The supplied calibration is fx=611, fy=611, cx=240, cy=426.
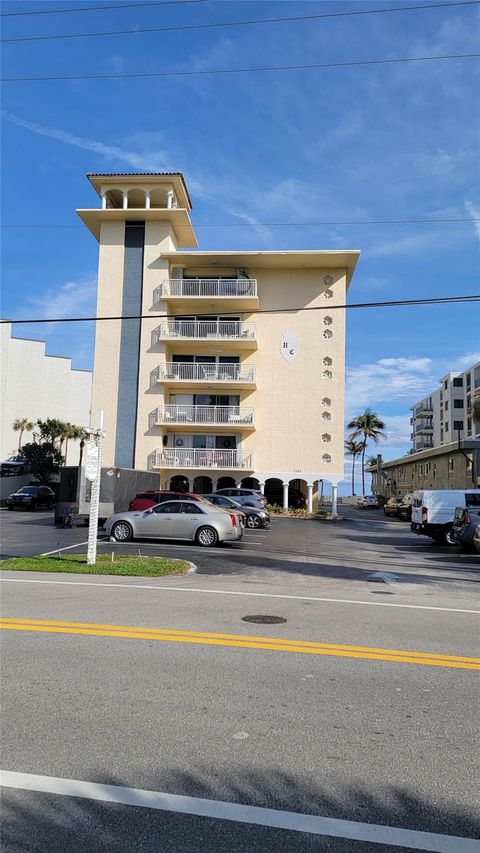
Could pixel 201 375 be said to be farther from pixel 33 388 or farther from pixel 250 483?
pixel 33 388

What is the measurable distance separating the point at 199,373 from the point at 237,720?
3302 centimetres

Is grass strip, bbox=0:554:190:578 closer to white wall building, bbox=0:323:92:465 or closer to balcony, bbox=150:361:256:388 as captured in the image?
balcony, bbox=150:361:256:388

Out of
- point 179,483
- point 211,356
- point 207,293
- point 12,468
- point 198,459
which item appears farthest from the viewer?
point 12,468

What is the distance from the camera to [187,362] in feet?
124

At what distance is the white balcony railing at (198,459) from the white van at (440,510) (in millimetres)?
15406

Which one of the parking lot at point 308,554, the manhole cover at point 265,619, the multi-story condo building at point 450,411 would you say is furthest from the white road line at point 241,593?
the multi-story condo building at point 450,411

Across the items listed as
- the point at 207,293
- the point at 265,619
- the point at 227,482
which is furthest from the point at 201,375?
the point at 265,619

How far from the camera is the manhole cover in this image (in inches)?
319

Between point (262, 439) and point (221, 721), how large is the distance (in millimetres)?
32878

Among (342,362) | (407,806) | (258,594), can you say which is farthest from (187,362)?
(407,806)

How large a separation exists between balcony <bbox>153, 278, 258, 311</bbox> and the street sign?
23867 mm

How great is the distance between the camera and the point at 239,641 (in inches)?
274

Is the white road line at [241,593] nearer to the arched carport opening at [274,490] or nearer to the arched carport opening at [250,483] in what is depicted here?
the arched carport opening at [250,483]

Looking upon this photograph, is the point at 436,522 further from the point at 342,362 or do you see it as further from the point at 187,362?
the point at 187,362
